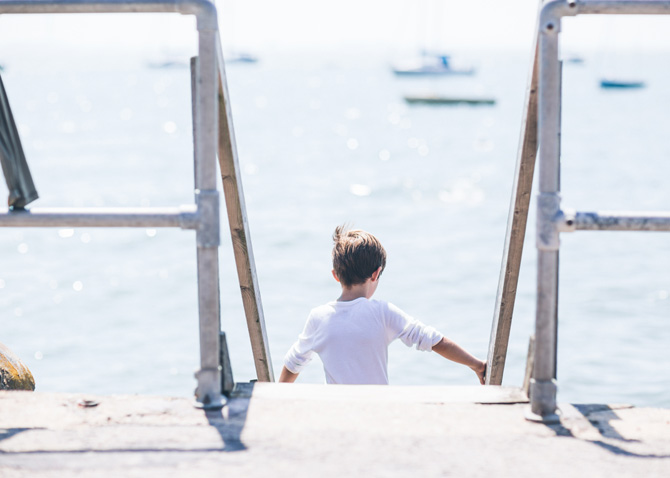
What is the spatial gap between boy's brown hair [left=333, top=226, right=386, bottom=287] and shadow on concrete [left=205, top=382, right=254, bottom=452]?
2.48 ft

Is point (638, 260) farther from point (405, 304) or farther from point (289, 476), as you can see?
point (289, 476)

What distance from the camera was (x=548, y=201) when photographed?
88.4 inches

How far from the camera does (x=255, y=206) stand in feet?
76.8

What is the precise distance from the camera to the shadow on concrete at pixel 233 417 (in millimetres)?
2156

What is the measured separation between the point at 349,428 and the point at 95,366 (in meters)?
9.59

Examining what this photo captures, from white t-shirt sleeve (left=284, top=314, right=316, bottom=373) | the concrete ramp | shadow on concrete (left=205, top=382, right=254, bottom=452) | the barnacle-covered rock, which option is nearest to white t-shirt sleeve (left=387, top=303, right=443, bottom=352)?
white t-shirt sleeve (left=284, top=314, right=316, bottom=373)

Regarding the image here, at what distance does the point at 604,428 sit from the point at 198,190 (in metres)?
1.32

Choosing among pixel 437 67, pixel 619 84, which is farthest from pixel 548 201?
pixel 437 67

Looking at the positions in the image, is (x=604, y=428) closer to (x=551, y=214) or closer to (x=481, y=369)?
(x=551, y=214)

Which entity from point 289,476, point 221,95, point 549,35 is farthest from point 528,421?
point 221,95

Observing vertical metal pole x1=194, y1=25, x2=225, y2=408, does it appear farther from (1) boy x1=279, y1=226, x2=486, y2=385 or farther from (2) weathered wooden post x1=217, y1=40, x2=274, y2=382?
(1) boy x1=279, y1=226, x2=486, y2=385

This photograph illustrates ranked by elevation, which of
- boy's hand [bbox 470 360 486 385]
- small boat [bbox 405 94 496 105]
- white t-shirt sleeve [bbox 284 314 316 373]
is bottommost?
small boat [bbox 405 94 496 105]

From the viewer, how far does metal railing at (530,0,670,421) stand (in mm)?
2209

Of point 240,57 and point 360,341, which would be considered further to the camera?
point 240,57
